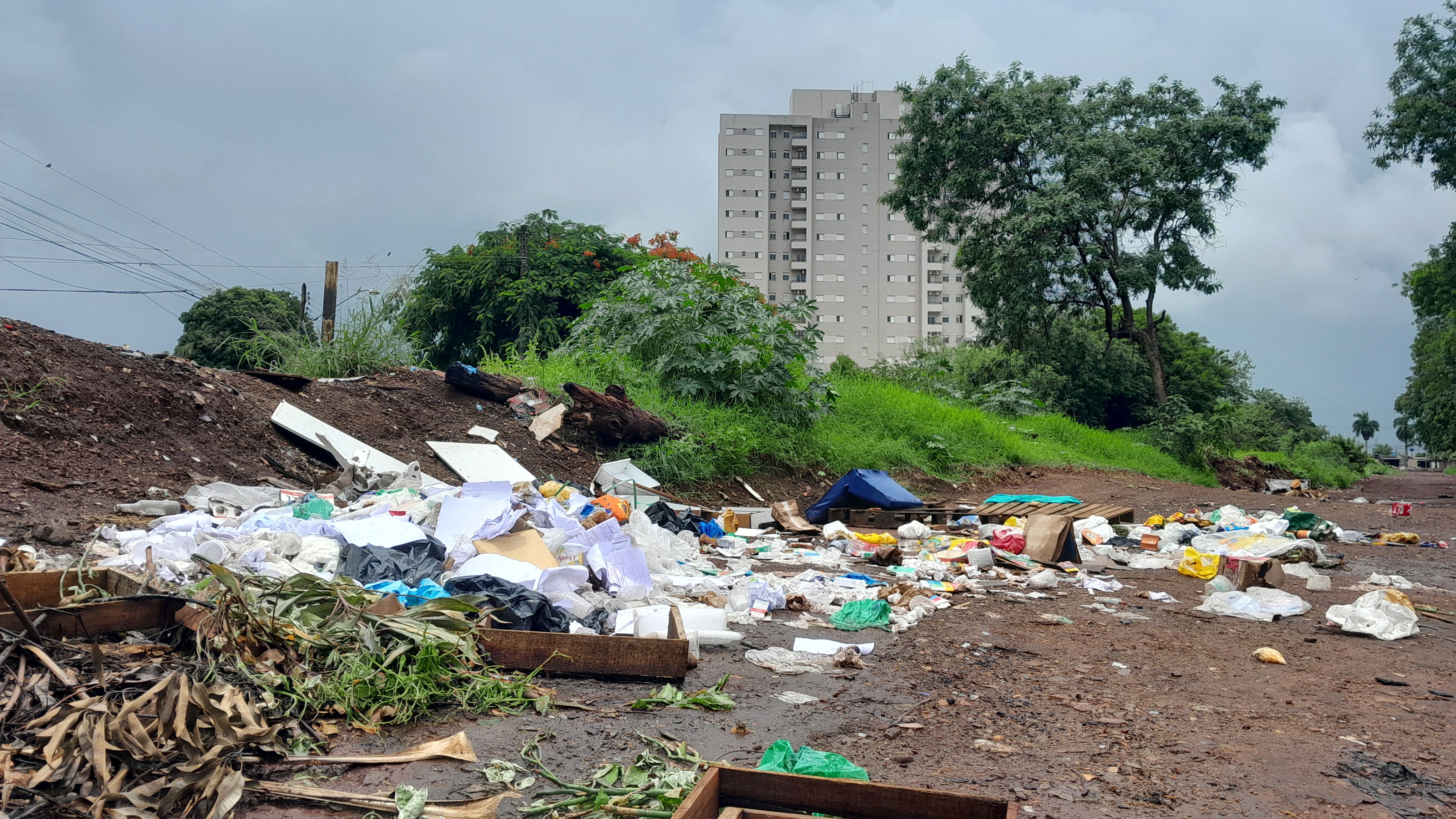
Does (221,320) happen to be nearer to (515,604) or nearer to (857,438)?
(857,438)

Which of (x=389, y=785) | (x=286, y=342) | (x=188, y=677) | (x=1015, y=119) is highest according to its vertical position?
(x=1015, y=119)

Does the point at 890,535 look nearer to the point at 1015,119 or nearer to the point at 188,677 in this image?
the point at 188,677

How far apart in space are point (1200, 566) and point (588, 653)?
4.55 meters

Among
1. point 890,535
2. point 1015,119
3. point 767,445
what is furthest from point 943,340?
point 890,535

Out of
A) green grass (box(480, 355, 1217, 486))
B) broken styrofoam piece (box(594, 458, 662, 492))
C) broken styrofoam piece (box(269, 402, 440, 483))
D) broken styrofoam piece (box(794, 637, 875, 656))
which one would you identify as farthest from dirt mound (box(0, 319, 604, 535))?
broken styrofoam piece (box(794, 637, 875, 656))

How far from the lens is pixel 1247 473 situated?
1702 cm

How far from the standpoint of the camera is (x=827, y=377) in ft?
42.5

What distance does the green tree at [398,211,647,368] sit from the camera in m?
19.7

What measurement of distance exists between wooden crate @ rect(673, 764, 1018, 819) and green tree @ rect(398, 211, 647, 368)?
1703cm

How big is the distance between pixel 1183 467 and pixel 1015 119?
323 inches

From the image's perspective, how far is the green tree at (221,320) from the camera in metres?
20.1

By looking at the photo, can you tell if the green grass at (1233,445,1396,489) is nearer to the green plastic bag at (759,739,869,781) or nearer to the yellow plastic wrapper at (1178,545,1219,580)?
the yellow plastic wrapper at (1178,545,1219,580)

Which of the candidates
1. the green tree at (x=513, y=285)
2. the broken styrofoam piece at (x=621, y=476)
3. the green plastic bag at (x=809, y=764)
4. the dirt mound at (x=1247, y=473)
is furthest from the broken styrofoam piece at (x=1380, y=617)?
the green tree at (x=513, y=285)

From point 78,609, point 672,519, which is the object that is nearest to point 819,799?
point 78,609
